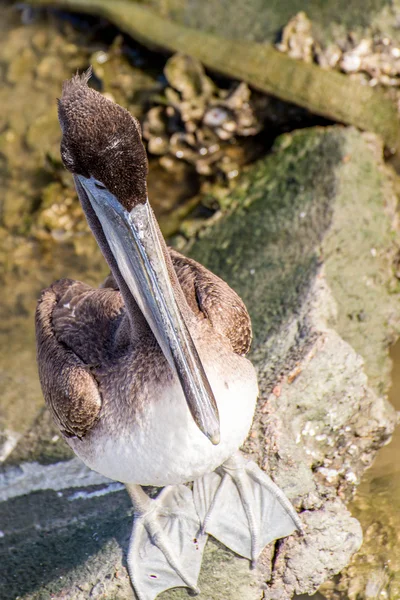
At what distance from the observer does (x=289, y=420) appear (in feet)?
11.0

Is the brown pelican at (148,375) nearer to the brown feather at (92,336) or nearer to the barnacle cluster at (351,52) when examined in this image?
the brown feather at (92,336)

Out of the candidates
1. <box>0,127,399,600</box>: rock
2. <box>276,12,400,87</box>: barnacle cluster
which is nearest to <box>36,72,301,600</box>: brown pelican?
<box>0,127,399,600</box>: rock

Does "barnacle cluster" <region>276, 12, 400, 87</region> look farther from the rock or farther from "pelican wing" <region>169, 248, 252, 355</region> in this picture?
"pelican wing" <region>169, 248, 252, 355</region>

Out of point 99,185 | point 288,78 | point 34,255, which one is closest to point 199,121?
point 288,78

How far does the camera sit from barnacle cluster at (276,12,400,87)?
5340mm

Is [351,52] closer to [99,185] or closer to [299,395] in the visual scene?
[299,395]

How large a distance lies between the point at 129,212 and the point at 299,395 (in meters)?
1.36

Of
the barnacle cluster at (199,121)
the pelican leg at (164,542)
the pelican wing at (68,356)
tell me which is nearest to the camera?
the pelican wing at (68,356)

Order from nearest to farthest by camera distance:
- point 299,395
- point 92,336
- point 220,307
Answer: point 220,307
point 92,336
point 299,395

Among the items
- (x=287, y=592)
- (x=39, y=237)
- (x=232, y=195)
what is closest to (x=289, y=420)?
(x=287, y=592)

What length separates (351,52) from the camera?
5.38 m

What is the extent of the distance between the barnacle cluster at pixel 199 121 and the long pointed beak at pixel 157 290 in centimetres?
297

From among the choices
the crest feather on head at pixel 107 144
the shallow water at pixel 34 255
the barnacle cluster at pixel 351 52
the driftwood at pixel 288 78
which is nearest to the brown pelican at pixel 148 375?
the crest feather on head at pixel 107 144

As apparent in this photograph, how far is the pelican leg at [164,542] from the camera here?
3.01m
